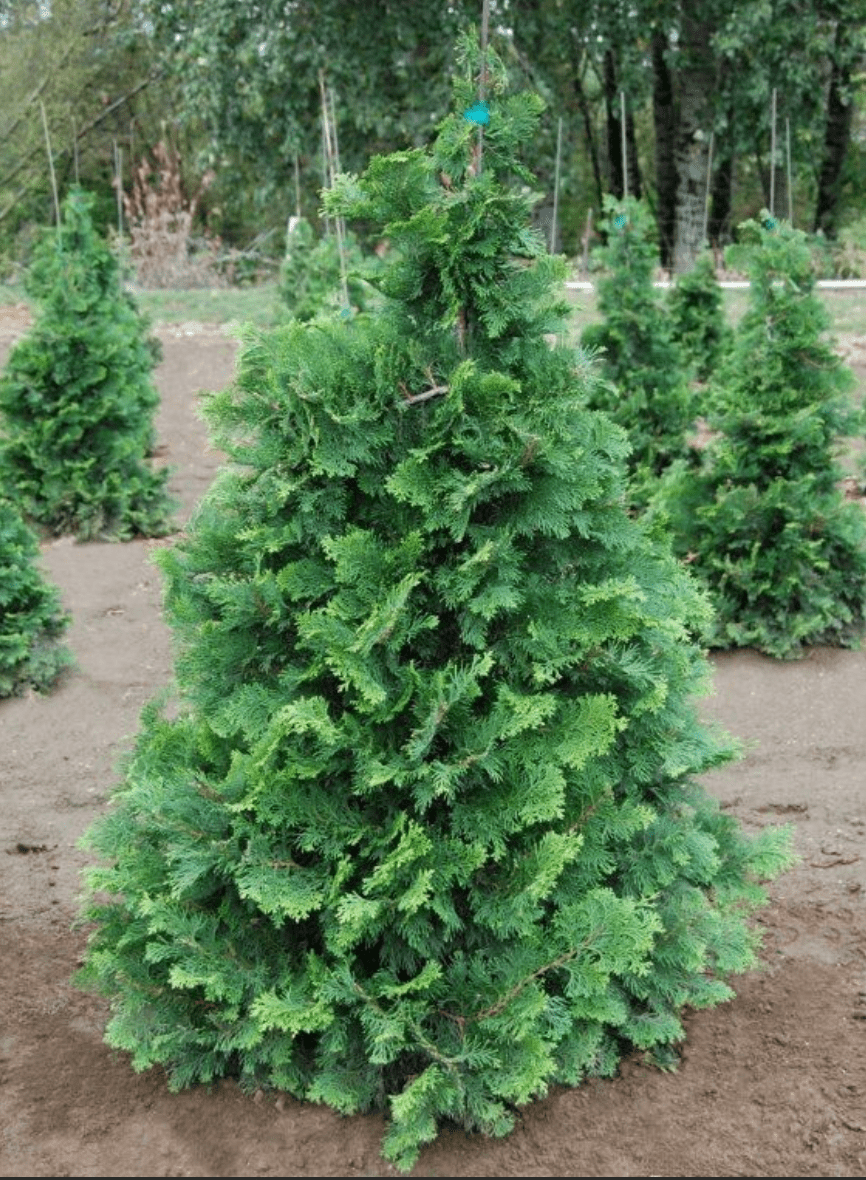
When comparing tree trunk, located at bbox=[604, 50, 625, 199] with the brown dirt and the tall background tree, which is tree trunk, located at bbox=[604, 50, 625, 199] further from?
the brown dirt

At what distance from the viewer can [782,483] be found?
689 centimetres

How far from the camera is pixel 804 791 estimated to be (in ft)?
17.8

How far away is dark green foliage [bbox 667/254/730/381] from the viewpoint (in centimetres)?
1348

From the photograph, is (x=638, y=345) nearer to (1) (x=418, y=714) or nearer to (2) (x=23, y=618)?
(2) (x=23, y=618)

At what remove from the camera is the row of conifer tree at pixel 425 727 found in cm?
291

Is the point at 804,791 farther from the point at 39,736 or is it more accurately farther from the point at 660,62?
the point at 660,62

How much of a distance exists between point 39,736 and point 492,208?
422cm

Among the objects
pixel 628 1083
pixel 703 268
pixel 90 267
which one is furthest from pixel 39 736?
pixel 703 268

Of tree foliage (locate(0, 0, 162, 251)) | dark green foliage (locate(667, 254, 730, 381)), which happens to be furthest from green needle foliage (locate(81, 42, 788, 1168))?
tree foliage (locate(0, 0, 162, 251))

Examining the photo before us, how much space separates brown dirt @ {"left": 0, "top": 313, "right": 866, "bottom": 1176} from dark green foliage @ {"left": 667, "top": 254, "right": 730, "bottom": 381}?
8.43 metres

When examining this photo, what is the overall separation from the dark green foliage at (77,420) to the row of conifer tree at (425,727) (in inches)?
259

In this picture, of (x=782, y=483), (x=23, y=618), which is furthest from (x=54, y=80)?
(x=782, y=483)

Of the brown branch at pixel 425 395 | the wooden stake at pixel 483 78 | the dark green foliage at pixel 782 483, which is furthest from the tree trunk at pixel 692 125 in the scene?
the brown branch at pixel 425 395

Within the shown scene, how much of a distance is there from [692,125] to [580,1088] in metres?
21.2
